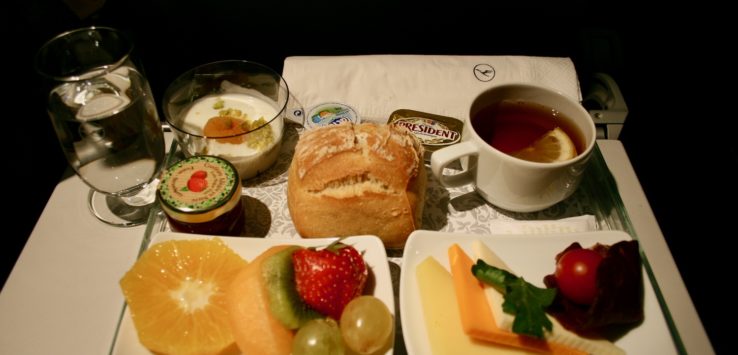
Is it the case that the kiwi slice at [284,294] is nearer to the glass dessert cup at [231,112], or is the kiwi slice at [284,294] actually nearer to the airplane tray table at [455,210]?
the airplane tray table at [455,210]

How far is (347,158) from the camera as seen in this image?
1126mm

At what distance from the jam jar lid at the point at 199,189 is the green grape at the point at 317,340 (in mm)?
368

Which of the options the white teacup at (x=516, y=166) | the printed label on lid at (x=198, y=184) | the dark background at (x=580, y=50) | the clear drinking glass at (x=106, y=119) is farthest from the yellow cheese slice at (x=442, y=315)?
the dark background at (x=580, y=50)

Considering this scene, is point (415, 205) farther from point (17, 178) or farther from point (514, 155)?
point (17, 178)

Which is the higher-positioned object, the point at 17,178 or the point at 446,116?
the point at 446,116

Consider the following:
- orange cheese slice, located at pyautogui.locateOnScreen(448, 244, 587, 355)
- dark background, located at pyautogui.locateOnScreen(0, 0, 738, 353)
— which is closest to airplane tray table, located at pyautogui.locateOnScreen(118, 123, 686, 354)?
orange cheese slice, located at pyautogui.locateOnScreen(448, 244, 587, 355)

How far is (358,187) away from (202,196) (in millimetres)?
356

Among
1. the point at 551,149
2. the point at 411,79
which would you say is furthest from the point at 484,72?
the point at 551,149

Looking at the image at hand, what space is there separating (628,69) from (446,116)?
5.71 ft

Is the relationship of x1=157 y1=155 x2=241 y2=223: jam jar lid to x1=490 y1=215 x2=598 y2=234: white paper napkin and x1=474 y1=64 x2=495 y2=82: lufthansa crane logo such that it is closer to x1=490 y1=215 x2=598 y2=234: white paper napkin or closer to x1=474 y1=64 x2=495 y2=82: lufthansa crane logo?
x1=490 y1=215 x2=598 y2=234: white paper napkin

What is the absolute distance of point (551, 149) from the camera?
1191 mm

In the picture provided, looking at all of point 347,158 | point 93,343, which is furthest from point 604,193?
point 93,343

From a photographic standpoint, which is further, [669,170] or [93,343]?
[669,170]

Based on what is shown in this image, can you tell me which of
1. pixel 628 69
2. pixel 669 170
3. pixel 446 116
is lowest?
pixel 669 170
